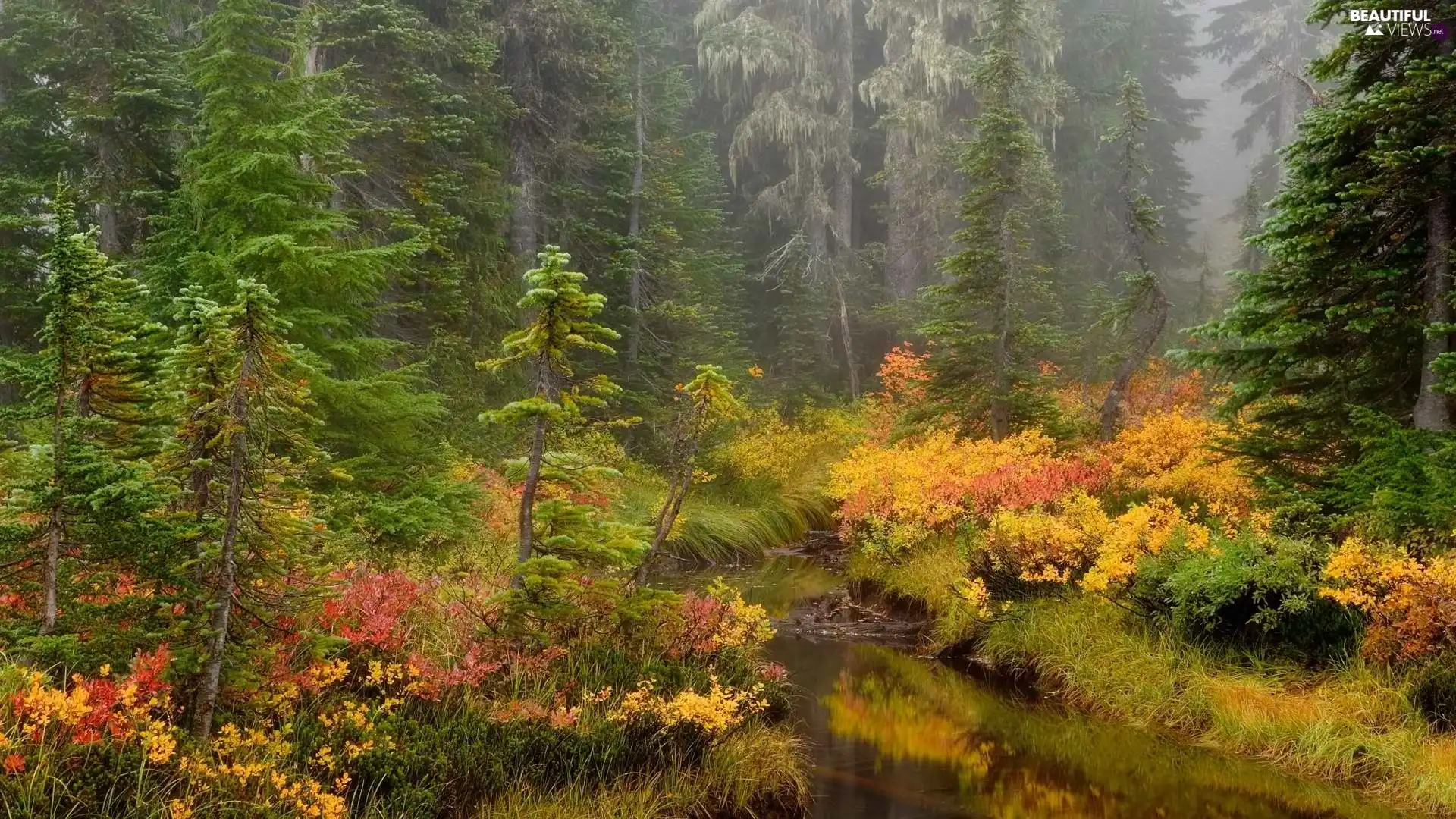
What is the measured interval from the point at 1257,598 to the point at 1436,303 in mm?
3326

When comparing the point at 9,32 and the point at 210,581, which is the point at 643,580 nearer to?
the point at 210,581

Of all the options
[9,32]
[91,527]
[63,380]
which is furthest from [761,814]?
[9,32]

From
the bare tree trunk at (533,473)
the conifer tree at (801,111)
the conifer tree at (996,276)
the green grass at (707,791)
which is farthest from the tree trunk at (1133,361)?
the bare tree trunk at (533,473)

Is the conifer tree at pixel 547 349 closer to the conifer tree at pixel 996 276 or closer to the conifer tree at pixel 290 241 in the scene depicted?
the conifer tree at pixel 290 241

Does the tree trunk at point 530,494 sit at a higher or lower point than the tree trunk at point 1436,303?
lower

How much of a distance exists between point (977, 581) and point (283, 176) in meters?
10.4

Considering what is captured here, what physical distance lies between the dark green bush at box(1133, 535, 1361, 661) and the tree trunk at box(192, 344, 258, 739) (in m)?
8.77

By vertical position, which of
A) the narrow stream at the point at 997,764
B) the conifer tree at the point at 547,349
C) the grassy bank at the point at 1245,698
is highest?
the conifer tree at the point at 547,349

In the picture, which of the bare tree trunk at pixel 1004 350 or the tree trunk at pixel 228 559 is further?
the bare tree trunk at pixel 1004 350

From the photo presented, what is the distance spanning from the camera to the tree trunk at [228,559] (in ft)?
16.3

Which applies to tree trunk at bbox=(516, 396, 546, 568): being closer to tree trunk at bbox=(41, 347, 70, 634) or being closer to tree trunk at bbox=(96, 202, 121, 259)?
tree trunk at bbox=(41, 347, 70, 634)

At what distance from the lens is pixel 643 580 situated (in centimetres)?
825

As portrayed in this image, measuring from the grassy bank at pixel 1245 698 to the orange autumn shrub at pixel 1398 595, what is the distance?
346mm

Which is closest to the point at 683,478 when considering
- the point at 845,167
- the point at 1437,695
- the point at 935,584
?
the point at 935,584
